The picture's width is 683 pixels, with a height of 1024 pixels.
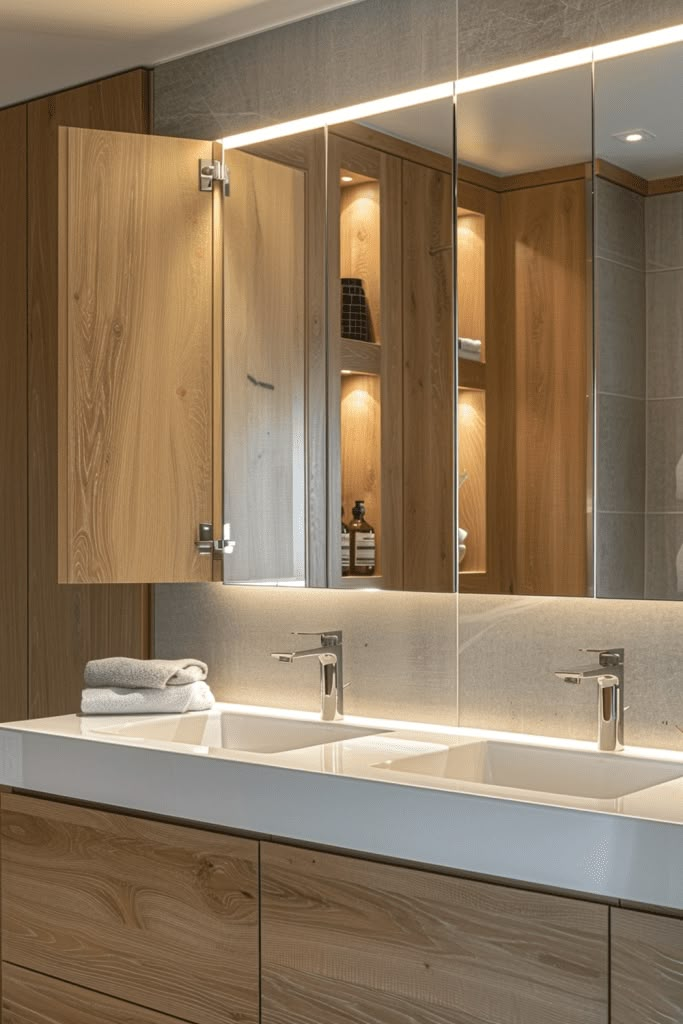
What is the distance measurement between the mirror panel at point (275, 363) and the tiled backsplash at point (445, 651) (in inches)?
6.2

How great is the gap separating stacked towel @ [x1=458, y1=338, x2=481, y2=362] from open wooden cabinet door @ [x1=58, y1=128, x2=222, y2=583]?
0.59 m

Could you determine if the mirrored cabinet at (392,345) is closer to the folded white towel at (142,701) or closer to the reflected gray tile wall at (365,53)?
the reflected gray tile wall at (365,53)

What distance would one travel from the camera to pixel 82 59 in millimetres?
2809

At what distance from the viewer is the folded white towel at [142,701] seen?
97.3 inches

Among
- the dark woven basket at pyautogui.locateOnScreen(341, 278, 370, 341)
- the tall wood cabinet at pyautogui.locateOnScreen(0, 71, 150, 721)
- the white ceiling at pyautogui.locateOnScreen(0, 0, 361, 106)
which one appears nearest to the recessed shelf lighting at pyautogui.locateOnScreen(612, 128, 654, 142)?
the dark woven basket at pyautogui.locateOnScreen(341, 278, 370, 341)

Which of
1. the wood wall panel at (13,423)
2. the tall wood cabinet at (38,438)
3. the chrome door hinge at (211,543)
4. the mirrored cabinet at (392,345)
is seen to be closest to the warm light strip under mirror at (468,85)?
the mirrored cabinet at (392,345)

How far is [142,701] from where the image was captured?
2477 millimetres

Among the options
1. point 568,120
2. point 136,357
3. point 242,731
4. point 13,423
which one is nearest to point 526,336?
point 568,120

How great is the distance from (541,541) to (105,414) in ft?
3.11

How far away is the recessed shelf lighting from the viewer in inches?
78.3

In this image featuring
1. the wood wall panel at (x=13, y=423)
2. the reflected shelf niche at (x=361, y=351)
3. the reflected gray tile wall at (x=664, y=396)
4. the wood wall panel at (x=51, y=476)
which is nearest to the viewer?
the reflected gray tile wall at (x=664, y=396)

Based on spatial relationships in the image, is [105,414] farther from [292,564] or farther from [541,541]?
[541,541]

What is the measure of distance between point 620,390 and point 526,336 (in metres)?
0.21

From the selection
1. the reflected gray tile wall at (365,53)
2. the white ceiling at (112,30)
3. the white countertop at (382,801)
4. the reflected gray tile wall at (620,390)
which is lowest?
the white countertop at (382,801)
